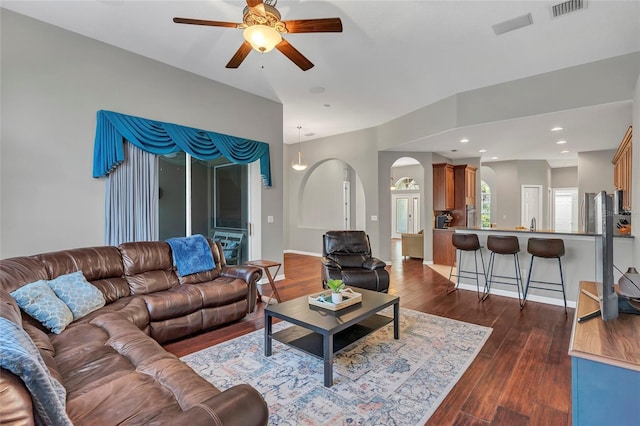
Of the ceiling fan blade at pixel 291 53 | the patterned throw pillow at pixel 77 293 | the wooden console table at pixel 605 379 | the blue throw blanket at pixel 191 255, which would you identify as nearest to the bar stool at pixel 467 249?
the wooden console table at pixel 605 379

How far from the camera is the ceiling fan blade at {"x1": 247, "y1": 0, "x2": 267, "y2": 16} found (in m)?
2.08

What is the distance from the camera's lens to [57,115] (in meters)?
3.27

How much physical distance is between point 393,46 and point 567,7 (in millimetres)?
1580

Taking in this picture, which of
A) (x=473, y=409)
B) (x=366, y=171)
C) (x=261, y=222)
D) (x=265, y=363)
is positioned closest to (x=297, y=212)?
(x=366, y=171)

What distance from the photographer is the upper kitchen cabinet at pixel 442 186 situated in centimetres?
740

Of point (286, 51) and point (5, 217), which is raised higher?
point (286, 51)

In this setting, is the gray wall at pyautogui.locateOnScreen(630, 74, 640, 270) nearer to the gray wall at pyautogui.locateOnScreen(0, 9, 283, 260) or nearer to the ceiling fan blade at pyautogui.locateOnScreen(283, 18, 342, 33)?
the ceiling fan blade at pyautogui.locateOnScreen(283, 18, 342, 33)

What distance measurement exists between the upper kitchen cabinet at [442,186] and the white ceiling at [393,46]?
193 cm

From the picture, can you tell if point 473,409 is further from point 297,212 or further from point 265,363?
point 297,212

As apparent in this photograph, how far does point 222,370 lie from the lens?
254cm

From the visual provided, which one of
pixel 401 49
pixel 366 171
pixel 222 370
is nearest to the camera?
pixel 222 370

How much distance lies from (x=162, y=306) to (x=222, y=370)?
899 mm

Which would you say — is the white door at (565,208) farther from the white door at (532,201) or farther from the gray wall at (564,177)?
the white door at (532,201)

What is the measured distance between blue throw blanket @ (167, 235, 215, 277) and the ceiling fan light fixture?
7.95ft
